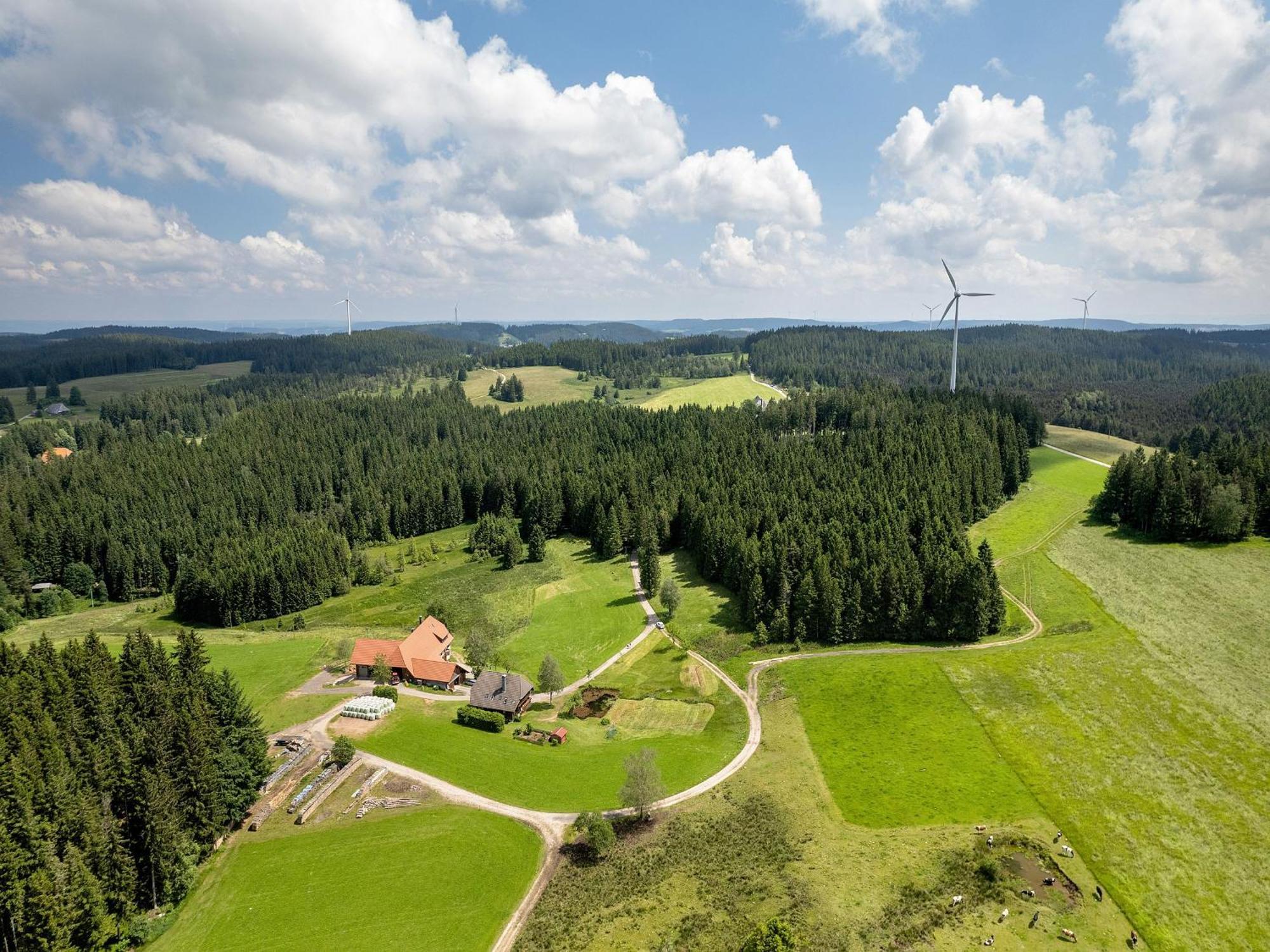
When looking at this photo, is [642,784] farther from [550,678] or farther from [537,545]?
[537,545]

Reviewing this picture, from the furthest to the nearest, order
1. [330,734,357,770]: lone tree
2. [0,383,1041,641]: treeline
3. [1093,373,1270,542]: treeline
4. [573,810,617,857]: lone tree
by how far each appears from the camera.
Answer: [1093,373,1270,542]: treeline → [0,383,1041,641]: treeline → [330,734,357,770]: lone tree → [573,810,617,857]: lone tree

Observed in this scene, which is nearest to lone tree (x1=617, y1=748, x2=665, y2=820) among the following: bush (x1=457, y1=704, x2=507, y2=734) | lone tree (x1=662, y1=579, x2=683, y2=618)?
bush (x1=457, y1=704, x2=507, y2=734)

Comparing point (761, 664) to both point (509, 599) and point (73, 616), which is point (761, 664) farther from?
point (73, 616)

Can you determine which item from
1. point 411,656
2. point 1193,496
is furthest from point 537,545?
point 1193,496

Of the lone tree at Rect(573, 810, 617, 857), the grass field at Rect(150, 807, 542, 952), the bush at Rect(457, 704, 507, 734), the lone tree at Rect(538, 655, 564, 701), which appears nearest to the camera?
the grass field at Rect(150, 807, 542, 952)

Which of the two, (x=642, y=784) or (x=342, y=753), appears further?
(x=342, y=753)

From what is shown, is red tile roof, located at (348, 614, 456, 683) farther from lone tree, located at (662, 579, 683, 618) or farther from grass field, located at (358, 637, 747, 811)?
lone tree, located at (662, 579, 683, 618)

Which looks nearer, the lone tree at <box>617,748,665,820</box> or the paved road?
the lone tree at <box>617,748,665,820</box>
